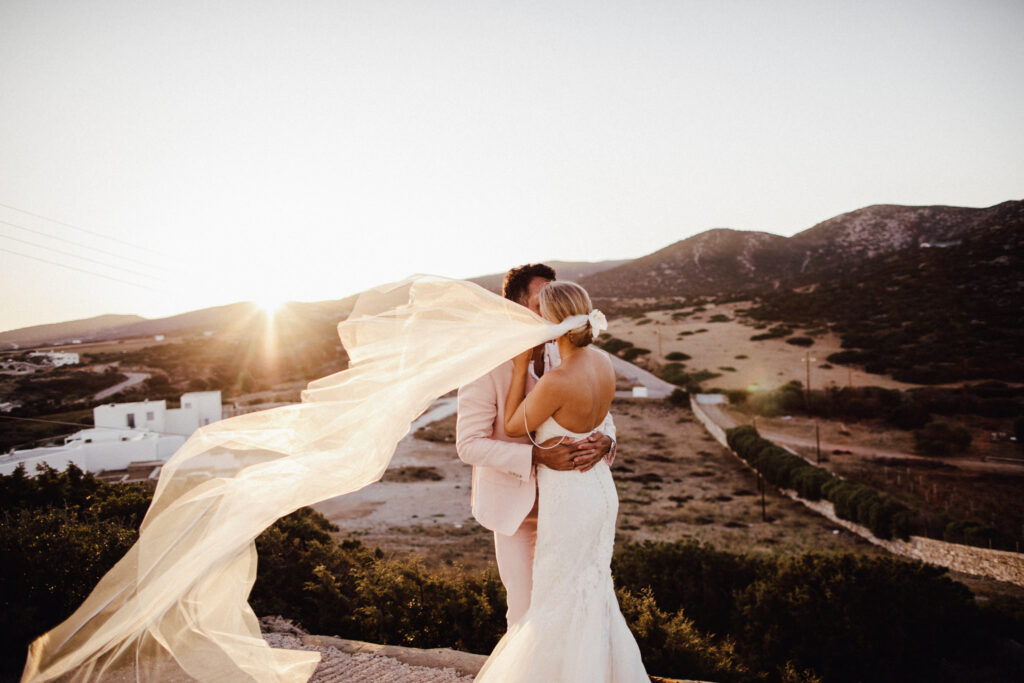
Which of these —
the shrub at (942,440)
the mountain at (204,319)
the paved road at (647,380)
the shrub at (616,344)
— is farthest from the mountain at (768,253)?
the shrub at (942,440)

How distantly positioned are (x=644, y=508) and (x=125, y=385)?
26580 millimetres

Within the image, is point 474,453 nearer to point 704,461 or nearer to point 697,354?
point 704,461

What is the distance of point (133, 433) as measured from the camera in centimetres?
2111

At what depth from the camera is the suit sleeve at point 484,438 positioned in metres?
2.75

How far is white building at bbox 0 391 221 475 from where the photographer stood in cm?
1788

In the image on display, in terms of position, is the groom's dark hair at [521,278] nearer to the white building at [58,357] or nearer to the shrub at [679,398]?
the white building at [58,357]

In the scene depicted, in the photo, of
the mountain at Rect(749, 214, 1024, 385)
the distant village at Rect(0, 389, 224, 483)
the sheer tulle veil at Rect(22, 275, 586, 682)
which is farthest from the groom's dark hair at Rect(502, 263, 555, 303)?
the mountain at Rect(749, 214, 1024, 385)

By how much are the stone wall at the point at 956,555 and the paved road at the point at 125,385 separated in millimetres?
30116

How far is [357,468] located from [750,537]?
735 inches

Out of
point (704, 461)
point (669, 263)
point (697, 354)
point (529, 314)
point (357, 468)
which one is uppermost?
point (669, 263)

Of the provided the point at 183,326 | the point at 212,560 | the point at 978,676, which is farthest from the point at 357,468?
the point at 183,326

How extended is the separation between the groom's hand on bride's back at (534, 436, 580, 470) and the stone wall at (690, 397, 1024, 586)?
16287mm

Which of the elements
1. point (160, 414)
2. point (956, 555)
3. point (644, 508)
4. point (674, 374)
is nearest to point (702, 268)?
point (674, 374)

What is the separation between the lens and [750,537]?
18469mm
